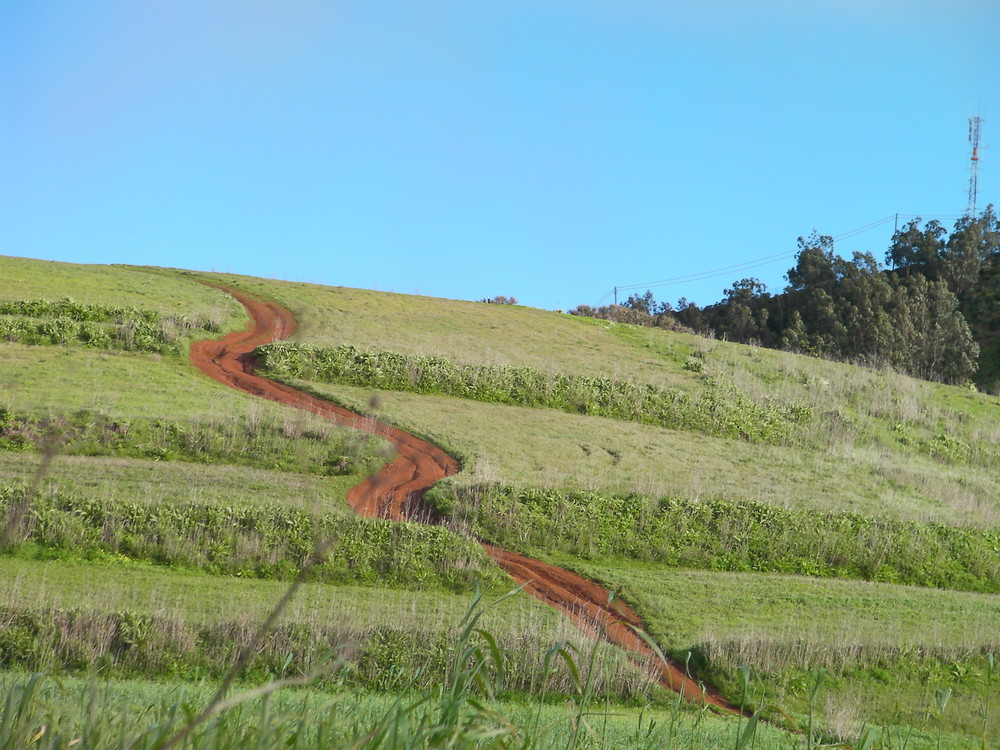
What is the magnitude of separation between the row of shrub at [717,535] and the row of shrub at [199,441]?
2.56m

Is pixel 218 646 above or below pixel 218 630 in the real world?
below

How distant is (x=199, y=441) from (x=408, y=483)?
16.2 ft

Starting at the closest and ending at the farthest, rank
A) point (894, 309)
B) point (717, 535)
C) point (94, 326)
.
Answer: point (717, 535), point (94, 326), point (894, 309)

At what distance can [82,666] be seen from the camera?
10.7 metres

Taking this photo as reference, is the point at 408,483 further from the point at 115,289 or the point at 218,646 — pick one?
the point at 115,289

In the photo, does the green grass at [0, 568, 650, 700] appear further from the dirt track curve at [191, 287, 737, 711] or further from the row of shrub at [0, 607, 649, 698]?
the dirt track curve at [191, 287, 737, 711]

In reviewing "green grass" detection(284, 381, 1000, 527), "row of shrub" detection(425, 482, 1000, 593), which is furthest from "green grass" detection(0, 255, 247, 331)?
"row of shrub" detection(425, 482, 1000, 593)

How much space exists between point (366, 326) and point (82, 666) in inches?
973

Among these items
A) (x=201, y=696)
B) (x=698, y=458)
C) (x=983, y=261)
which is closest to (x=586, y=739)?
(x=201, y=696)

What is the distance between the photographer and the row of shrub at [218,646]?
10641mm

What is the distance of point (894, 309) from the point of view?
63.2 m

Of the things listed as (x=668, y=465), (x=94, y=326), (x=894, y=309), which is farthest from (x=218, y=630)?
(x=894, y=309)

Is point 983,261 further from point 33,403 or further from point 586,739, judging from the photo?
point 586,739

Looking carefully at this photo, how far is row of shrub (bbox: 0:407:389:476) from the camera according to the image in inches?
810
